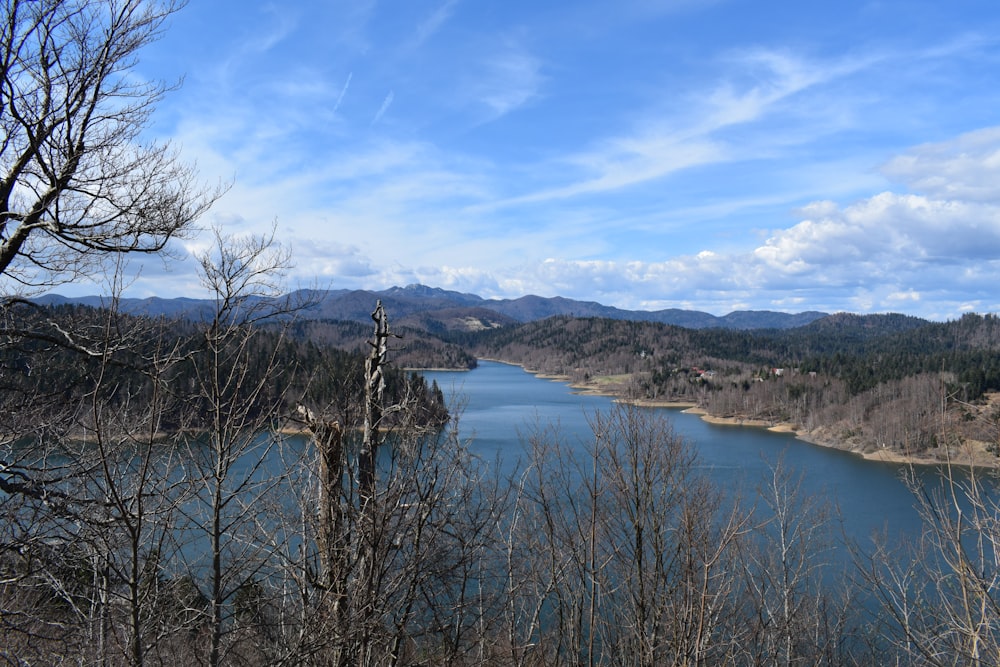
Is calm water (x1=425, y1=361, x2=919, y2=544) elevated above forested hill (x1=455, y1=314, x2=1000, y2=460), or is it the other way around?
forested hill (x1=455, y1=314, x2=1000, y2=460)

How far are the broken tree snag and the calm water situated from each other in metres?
6.88

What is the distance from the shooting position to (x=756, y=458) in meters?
35.2

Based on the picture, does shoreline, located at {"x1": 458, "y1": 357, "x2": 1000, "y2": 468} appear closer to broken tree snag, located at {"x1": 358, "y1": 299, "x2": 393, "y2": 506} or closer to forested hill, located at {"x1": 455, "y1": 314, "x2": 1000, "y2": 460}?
forested hill, located at {"x1": 455, "y1": 314, "x2": 1000, "y2": 460}

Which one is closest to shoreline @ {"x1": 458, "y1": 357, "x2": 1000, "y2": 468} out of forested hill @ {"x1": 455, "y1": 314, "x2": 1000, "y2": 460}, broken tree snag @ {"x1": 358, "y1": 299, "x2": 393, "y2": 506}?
forested hill @ {"x1": 455, "y1": 314, "x2": 1000, "y2": 460}

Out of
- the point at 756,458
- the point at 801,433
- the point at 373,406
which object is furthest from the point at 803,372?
the point at 373,406

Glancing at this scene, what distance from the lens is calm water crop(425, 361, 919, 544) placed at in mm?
22641

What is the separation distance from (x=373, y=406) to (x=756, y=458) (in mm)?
35460

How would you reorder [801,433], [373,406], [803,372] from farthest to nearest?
[803,372]
[801,433]
[373,406]

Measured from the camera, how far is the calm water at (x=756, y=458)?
2264 centimetres

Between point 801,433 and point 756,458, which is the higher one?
point 756,458

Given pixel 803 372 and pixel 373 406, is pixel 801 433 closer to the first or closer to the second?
pixel 803 372

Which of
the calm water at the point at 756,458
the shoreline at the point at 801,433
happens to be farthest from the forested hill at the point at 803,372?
the calm water at the point at 756,458

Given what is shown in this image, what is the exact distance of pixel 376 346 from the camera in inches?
159

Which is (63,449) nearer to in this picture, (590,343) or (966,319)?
(590,343)
